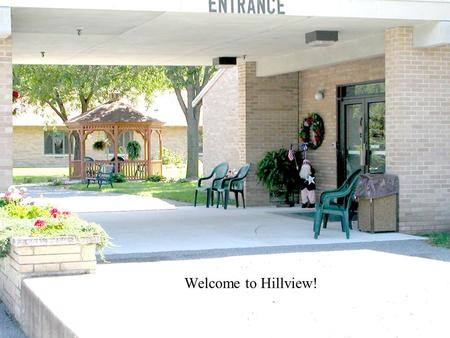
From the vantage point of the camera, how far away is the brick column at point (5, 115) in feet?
40.9

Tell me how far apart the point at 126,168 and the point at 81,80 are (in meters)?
4.04

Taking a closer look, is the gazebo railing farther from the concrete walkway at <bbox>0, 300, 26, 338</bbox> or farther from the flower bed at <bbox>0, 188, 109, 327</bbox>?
the concrete walkway at <bbox>0, 300, 26, 338</bbox>

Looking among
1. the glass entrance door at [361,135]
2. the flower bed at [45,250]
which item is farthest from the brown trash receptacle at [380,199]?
the flower bed at [45,250]

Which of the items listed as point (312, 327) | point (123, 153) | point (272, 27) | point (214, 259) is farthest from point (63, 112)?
point (312, 327)

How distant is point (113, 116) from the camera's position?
36.3m

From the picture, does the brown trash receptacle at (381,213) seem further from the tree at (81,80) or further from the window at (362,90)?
the tree at (81,80)

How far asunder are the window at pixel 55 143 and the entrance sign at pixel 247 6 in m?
43.9

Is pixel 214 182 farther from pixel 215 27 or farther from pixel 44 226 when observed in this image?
pixel 44 226

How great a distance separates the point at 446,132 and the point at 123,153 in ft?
119

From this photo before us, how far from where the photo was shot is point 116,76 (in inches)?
1470

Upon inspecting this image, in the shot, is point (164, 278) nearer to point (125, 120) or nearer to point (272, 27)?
point (272, 27)

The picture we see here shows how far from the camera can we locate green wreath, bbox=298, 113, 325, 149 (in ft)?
65.1

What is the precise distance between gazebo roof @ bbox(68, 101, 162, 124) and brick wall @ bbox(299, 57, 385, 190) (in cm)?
1649

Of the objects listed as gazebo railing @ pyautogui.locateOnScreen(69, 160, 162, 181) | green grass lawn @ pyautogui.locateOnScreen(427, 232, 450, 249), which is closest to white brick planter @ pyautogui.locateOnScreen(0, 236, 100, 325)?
green grass lawn @ pyautogui.locateOnScreen(427, 232, 450, 249)
